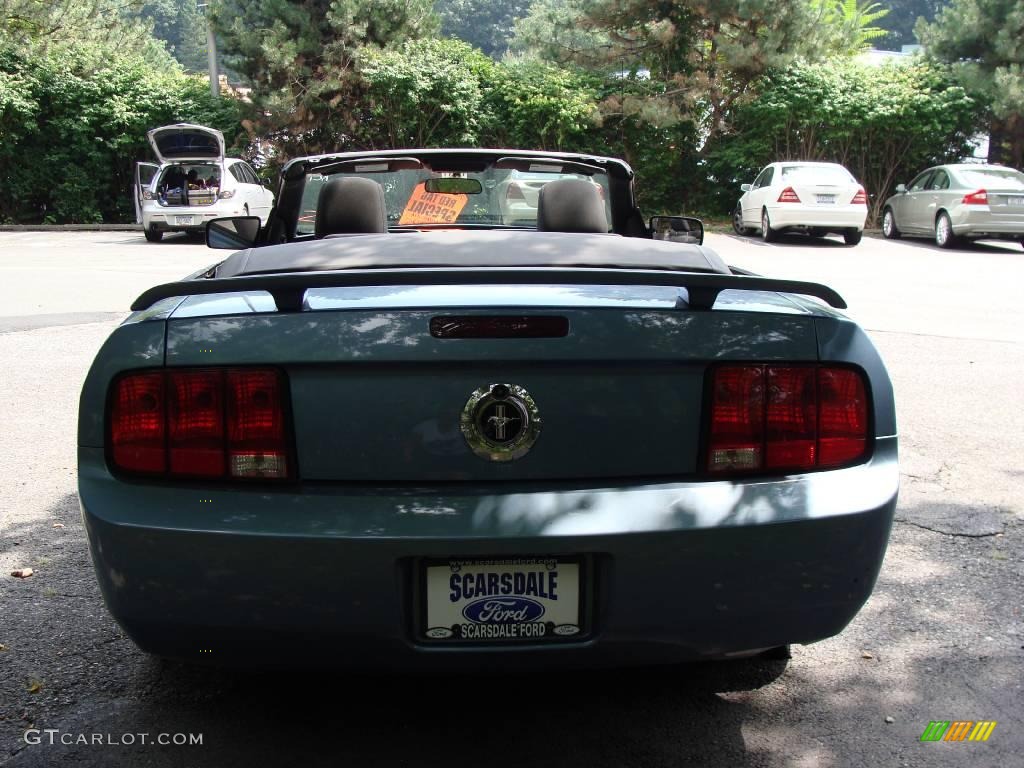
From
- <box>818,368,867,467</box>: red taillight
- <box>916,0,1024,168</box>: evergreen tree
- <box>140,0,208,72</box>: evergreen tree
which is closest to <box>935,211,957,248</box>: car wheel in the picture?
<box>916,0,1024,168</box>: evergreen tree

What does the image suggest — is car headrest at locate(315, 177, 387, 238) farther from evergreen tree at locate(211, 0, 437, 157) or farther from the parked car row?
evergreen tree at locate(211, 0, 437, 157)

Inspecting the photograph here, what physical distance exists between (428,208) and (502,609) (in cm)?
277

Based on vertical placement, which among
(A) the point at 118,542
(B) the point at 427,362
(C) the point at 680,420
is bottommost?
(A) the point at 118,542

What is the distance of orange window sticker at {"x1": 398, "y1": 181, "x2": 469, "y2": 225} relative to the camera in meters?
4.73

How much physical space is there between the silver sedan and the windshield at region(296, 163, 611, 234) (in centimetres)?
1525

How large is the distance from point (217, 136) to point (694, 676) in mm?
19904

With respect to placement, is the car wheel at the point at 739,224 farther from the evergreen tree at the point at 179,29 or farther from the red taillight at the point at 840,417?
the evergreen tree at the point at 179,29

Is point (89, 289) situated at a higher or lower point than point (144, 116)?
lower

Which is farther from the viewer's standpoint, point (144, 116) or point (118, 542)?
point (144, 116)

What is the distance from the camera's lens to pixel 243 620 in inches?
90.0

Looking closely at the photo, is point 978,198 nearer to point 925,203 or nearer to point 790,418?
point 925,203

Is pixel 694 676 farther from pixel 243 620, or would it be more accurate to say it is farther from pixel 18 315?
pixel 18 315

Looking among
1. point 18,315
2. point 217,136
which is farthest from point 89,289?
point 217,136

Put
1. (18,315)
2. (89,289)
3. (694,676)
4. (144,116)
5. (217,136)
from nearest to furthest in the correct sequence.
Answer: (694,676) < (18,315) < (89,289) < (217,136) < (144,116)
